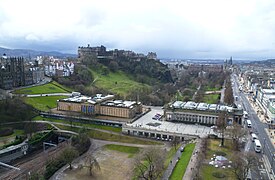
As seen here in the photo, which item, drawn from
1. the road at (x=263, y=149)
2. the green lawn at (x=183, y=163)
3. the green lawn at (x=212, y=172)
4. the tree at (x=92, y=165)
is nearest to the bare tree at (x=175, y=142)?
the green lawn at (x=183, y=163)

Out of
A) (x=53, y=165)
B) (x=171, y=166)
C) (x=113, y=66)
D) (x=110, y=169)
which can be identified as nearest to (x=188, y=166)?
(x=171, y=166)

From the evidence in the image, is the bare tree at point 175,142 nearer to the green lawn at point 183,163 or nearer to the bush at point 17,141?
the green lawn at point 183,163

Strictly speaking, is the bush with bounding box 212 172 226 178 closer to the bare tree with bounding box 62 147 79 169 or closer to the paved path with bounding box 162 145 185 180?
the paved path with bounding box 162 145 185 180

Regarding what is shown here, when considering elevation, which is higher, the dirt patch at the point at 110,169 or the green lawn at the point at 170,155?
the green lawn at the point at 170,155

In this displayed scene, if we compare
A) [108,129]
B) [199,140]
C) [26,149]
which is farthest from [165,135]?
[26,149]

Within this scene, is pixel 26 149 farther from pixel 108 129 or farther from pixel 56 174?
pixel 108 129

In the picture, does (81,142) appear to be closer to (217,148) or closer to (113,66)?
(217,148)

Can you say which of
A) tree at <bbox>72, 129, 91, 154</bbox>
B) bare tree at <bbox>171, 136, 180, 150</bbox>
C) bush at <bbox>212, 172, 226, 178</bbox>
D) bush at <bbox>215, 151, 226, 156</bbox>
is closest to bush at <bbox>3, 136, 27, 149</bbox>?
tree at <bbox>72, 129, 91, 154</bbox>
